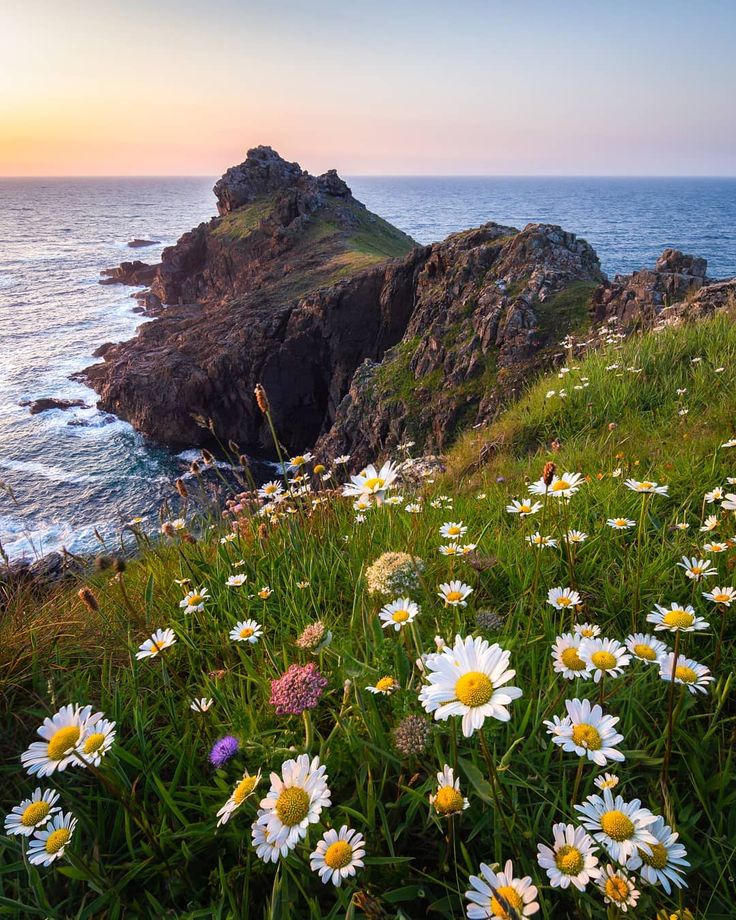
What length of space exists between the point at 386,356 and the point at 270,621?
24.9 meters

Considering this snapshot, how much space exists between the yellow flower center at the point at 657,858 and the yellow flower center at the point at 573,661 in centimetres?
44

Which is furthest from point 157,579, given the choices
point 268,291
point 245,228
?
point 245,228

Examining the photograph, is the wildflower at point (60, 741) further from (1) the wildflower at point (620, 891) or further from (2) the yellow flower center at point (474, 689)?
(1) the wildflower at point (620, 891)

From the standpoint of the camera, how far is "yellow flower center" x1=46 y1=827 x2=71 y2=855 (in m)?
1.37

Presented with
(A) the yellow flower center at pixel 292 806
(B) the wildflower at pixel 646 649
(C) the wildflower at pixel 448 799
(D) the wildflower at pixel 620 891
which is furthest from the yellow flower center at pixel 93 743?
(B) the wildflower at pixel 646 649

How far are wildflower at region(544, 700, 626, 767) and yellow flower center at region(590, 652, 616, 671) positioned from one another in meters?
0.15

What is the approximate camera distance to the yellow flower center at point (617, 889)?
1074 millimetres

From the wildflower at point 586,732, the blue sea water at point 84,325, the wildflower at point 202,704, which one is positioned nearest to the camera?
the wildflower at point 586,732

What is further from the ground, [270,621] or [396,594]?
[396,594]

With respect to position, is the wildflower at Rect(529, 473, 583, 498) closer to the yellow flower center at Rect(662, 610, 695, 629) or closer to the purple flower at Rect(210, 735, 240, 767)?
the yellow flower center at Rect(662, 610, 695, 629)

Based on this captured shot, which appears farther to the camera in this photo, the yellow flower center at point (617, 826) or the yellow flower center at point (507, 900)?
the yellow flower center at point (617, 826)

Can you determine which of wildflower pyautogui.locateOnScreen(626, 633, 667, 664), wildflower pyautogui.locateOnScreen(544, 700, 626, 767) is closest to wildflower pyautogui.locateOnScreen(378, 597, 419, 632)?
wildflower pyautogui.locateOnScreen(544, 700, 626, 767)

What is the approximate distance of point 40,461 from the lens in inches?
1128

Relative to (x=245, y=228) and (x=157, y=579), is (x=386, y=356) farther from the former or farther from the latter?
(x=245, y=228)
